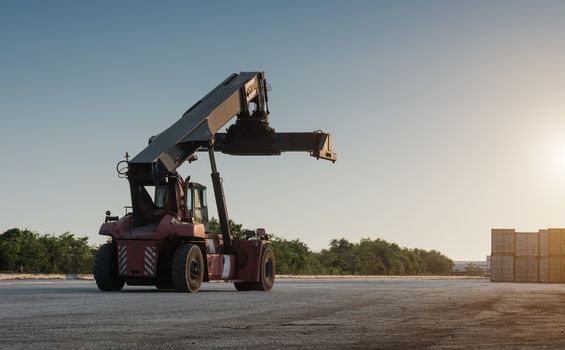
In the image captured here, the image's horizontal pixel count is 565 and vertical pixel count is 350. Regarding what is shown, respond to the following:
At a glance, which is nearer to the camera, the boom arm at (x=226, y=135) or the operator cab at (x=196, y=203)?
the boom arm at (x=226, y=135)

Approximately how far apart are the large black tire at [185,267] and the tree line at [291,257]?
7.69m

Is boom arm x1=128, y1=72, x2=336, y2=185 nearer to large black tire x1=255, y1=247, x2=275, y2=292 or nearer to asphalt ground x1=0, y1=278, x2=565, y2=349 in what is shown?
large black tire x1=255, y1=247, x2=275, y2=292

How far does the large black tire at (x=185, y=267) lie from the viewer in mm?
21375

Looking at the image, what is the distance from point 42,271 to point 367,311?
39659 mm

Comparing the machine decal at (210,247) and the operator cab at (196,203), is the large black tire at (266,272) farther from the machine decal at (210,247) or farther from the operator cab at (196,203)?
the operator cab at (196,203)

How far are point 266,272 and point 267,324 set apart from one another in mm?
13281


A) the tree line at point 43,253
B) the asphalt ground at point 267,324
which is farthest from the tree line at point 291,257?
the asphalt ground at point 267,324

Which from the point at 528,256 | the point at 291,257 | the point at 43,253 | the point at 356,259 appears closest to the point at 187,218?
the point at 43,253

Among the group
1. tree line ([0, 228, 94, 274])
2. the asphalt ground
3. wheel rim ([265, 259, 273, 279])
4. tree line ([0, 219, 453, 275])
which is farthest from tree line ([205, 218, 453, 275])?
the asphalt ground

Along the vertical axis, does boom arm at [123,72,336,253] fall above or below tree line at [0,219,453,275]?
above

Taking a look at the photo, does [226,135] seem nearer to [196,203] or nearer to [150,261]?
[196,203]

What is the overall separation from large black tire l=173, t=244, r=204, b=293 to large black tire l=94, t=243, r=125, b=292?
1.88 m

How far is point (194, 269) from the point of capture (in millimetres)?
22281

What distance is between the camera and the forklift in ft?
71.2
